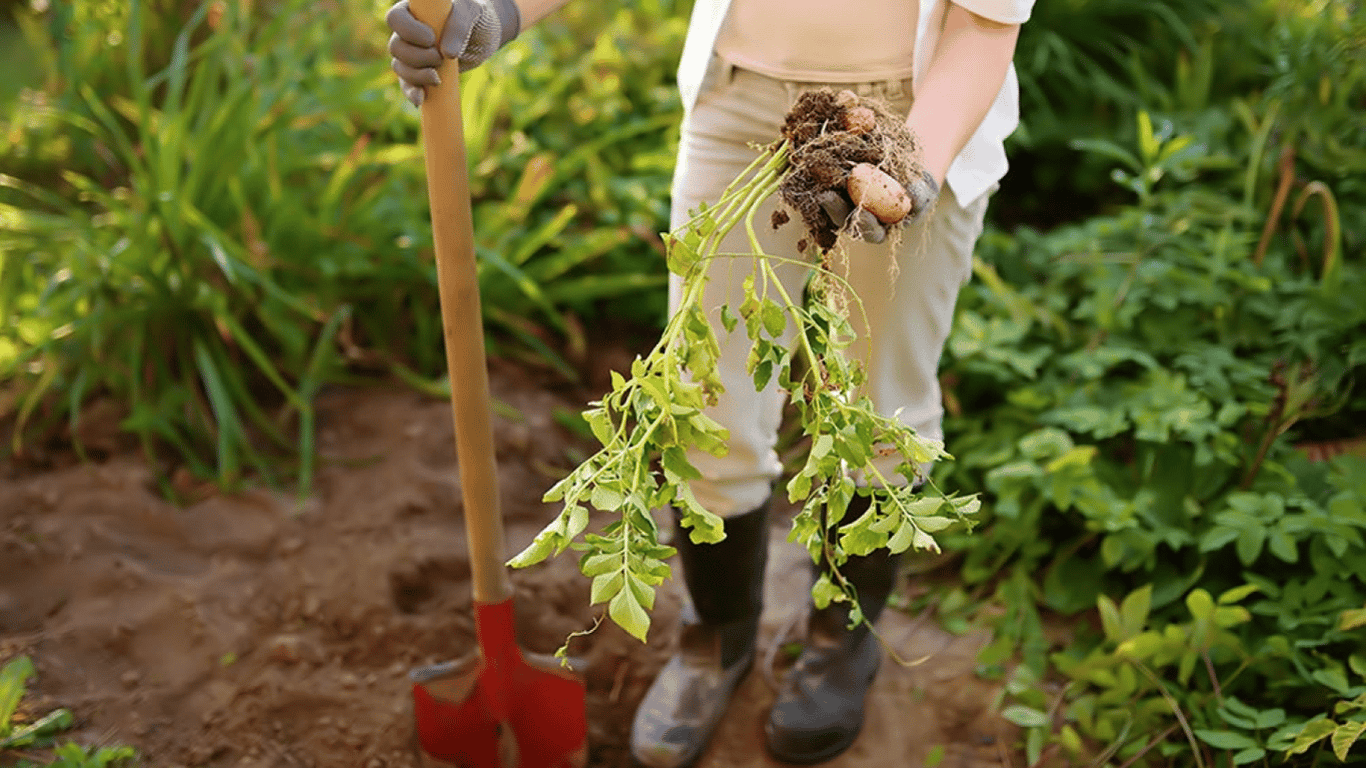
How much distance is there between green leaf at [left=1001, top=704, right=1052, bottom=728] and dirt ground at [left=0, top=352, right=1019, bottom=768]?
48 mm

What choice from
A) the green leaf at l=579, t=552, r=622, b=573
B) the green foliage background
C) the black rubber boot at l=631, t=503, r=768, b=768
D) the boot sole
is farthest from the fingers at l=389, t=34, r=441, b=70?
the boot sole

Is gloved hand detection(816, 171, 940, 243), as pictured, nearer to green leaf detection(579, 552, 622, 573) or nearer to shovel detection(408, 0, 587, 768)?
green leaf detection(579, 552, 622, 573)

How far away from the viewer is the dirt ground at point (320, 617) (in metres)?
1.80

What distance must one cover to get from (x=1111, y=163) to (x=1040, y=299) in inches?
26.0

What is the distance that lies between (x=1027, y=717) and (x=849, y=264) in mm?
816

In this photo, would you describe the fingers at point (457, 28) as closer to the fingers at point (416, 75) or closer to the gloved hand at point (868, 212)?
the fingers at point (416, 75)

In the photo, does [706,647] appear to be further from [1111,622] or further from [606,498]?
[606,498]

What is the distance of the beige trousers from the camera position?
145cm

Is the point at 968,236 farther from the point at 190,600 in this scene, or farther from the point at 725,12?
the point at 190,600

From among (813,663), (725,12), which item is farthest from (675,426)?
(813,663)

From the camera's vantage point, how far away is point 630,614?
110 cm

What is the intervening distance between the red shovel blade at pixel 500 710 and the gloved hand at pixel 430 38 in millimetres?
778

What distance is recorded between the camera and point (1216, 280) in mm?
2287

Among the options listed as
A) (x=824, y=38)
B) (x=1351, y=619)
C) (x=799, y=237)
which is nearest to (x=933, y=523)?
(x=799, y=237)
